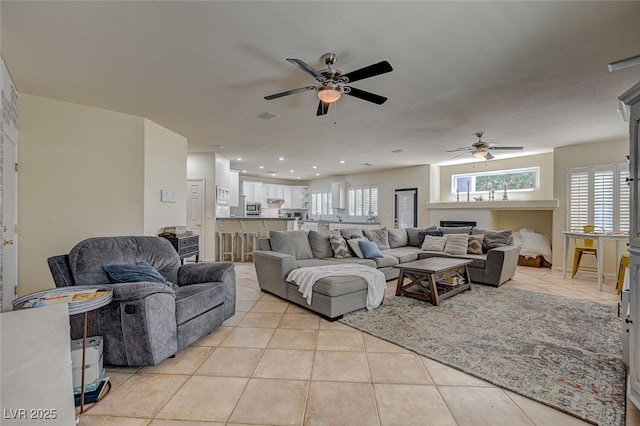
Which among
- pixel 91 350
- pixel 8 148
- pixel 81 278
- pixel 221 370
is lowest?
pixel 221 370

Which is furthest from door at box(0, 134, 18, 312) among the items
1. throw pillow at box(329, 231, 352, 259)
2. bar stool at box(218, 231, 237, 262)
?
throw pillow at box(329, 231, 352, 259)

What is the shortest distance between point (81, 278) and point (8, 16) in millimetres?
1951

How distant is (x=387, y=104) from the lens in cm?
370

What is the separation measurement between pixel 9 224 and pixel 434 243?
614 centimetres

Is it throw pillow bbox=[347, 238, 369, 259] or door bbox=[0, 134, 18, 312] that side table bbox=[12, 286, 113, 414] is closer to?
door bbox=[0, 134, 18, 312]

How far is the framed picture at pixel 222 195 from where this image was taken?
7.01 meters

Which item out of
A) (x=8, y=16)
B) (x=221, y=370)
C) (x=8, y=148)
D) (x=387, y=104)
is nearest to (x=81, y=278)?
(x=221, y=370)

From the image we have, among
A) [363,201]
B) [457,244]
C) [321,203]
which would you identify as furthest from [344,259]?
[321,203]

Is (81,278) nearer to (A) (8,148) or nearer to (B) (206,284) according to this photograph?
(B) (206,284)

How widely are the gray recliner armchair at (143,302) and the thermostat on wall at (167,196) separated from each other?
199cm

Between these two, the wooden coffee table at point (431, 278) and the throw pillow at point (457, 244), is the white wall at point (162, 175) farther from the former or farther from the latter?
the throw pillow at point (457, 244)

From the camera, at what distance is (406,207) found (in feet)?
28.7

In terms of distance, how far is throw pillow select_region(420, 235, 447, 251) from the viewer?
5.45 meters

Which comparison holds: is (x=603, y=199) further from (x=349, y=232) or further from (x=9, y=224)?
(x=9, y=224)
